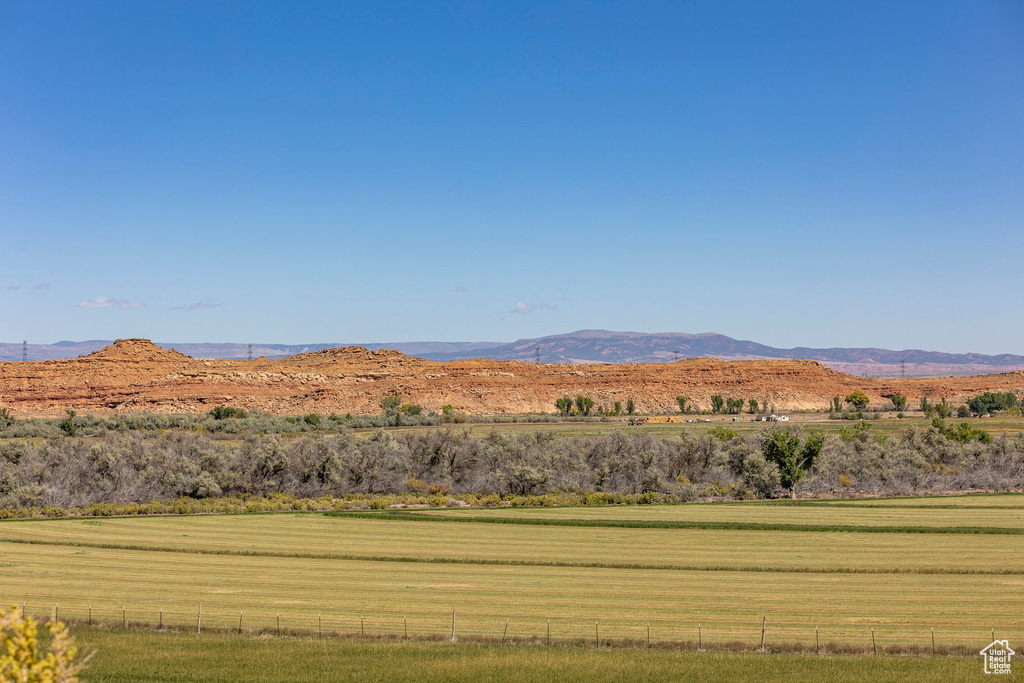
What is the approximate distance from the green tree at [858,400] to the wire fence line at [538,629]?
125 m

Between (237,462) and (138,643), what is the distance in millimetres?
37579

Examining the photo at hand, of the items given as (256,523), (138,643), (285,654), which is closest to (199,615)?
(138,643)

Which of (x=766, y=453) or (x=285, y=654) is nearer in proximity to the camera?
(x=285, y=654)

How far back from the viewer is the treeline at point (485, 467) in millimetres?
55281

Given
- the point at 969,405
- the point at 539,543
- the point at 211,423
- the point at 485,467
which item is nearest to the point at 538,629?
the point at 539,543

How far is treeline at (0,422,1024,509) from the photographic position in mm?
55281

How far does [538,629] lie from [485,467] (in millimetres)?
37092

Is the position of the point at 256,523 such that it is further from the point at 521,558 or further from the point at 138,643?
the point at 138,643

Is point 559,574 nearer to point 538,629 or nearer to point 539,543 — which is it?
point 539,543

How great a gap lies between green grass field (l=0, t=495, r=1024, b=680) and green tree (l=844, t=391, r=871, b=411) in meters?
97.0

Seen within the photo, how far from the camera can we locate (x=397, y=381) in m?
136

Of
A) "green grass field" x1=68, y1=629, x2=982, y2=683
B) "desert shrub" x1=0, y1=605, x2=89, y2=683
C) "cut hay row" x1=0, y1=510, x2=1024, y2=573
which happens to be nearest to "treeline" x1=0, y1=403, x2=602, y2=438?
"cut hay row" x1=0, y1=510, x2=1024, y2=573

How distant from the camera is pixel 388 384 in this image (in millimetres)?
133875

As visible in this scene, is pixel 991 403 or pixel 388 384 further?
pixel 388 384
